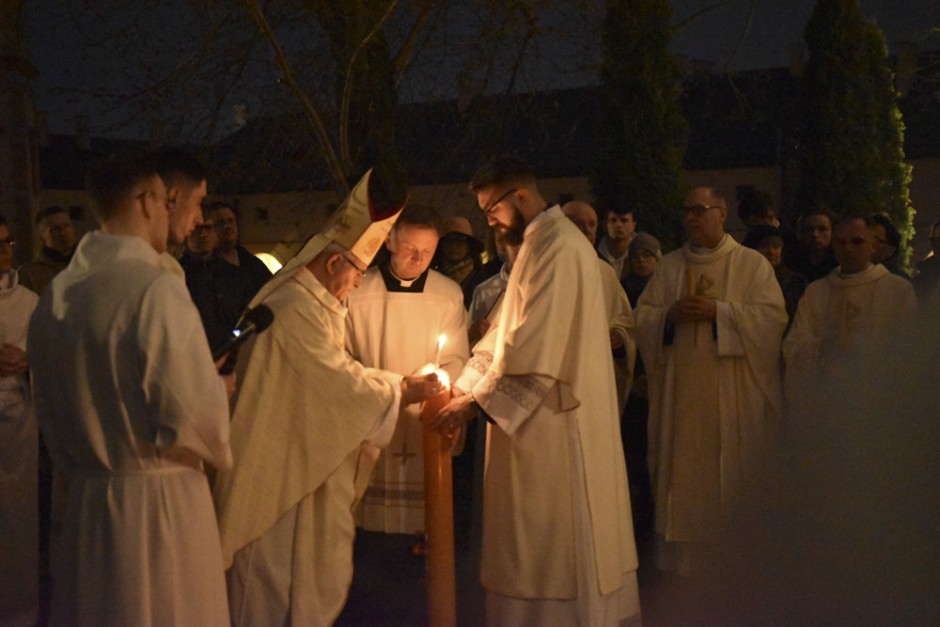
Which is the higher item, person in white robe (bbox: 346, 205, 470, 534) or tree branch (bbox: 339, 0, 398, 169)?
tree branch (bbox: 339, 0, 398, 169)

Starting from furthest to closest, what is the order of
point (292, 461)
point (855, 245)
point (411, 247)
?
point (855, 245) < point (411, 247) < point (292, 461)

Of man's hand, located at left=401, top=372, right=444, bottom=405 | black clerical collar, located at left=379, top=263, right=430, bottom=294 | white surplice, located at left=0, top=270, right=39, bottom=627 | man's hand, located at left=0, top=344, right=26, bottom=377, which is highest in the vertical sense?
black clerical collar, located at left=379, top=263, right=430, bottom=294

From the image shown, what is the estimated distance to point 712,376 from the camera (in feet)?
23.6

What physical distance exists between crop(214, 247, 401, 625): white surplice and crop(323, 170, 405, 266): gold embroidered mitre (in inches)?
5.9

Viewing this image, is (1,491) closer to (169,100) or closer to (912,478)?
(169,100)

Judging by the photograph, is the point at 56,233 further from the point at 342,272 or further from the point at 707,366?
the point at 707,366

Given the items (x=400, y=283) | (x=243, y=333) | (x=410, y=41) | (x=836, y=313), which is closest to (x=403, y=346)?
(x=400, y=283)

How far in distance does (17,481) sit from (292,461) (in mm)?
2473

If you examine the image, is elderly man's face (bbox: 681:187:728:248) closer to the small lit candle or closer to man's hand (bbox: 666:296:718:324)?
man's hand (bbox: 666:296:718:324)

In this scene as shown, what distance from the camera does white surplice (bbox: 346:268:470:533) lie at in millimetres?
6051

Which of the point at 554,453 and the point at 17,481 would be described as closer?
the point at 554,453

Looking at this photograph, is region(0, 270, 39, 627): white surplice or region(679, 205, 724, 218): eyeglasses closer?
region(0, 270, 39, 627): white surplice

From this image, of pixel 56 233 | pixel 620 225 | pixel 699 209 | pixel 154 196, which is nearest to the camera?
pixel 154 196

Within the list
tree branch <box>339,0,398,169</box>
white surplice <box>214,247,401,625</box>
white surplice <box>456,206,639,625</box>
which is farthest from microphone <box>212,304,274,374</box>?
tree branch <box>339,0,398,169</box>
